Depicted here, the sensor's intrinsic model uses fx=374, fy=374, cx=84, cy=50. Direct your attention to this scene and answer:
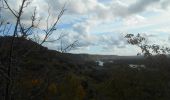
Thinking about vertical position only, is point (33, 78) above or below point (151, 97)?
above

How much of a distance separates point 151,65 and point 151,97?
201 inches

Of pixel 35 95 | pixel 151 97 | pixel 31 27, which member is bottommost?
pixel 151 97

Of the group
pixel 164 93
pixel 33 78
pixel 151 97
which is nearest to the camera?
pixel 33 78

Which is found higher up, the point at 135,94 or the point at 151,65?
the point at 151,65

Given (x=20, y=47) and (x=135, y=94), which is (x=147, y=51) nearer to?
(x=135, y=94)

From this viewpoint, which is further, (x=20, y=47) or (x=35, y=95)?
(x=20, y=47)

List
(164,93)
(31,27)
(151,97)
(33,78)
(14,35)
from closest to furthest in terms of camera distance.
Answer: (14,35), (31,27), (33,78), (164,93), (151,97)

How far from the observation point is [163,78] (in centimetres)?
2452

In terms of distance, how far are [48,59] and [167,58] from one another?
53.7ft

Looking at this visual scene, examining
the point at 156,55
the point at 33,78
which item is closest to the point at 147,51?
the point at 156,55

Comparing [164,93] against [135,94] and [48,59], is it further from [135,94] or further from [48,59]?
[48,59]

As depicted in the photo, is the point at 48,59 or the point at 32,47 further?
the point at 48,59

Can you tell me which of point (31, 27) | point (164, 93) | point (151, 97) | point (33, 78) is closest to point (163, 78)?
point (164, 93)

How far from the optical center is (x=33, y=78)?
8891 mm
